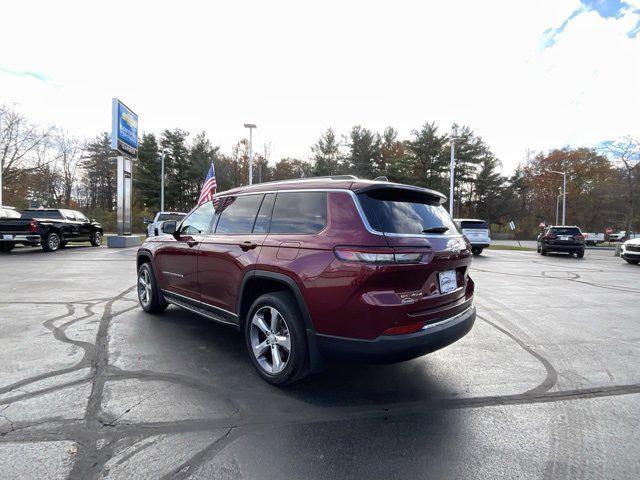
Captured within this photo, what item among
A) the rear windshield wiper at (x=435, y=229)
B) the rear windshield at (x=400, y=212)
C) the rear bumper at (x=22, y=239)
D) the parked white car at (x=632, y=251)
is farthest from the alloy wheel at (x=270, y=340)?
the parked white car at (x=632, y=251)

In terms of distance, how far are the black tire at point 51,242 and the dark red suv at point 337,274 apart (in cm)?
1559

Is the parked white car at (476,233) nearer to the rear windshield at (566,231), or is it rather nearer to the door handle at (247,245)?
the rear windshield at (566,231)

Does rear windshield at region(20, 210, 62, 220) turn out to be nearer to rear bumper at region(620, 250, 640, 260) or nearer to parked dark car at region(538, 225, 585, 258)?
parked dark car at region(538, 225, 585, 258)

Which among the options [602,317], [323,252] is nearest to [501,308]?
[602,317]

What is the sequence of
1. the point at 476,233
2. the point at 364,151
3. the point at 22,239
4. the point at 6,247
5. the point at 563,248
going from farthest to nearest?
the point at 364,151 < the point at 563,248 < the point at 476,233 < the point at 6,247 < the point at 22,239

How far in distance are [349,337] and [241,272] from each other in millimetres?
1340

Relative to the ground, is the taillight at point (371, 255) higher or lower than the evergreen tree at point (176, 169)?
lower

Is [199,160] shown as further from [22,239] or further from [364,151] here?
[22,239]

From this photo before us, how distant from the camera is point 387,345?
2871 millimetres

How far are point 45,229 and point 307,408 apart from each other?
17274 millimetres

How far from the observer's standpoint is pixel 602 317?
617 cm

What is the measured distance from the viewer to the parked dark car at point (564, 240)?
1889cm

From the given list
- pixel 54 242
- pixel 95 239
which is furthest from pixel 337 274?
pixel 95 239

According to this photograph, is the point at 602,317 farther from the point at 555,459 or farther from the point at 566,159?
the point at 566,159
